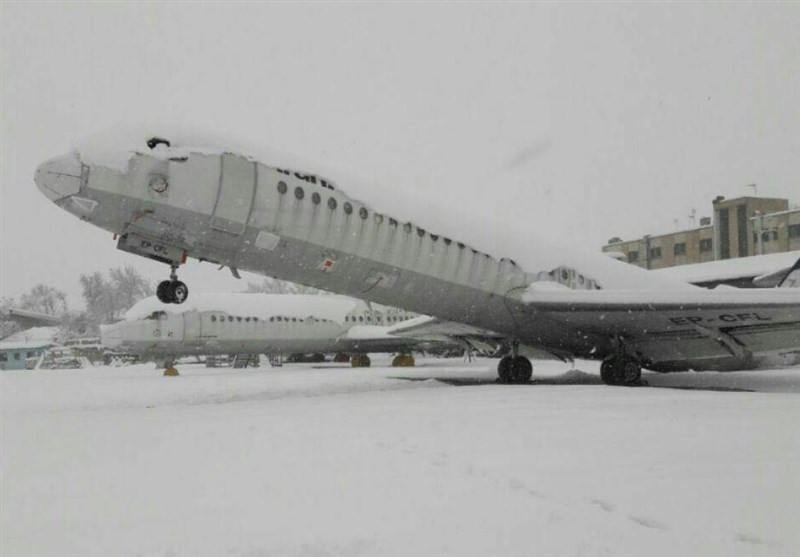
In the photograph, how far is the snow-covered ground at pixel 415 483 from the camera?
11.4 feet

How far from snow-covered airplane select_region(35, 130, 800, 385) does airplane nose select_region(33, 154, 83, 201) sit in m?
0.02

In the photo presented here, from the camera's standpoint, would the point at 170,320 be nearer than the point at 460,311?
No

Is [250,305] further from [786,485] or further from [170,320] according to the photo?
[786,485]

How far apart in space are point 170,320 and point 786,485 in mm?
26406

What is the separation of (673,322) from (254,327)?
20.1 meters

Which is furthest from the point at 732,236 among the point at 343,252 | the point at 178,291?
the point at 178,291

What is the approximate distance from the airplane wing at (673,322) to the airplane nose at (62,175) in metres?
9.33

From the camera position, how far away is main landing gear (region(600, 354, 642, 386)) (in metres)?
14.9

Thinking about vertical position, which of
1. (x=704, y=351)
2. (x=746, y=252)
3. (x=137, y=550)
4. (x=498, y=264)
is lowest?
(x=137, y=550)

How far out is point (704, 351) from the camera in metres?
15.4

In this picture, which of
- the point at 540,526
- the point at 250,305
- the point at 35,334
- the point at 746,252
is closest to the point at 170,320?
the point at 250,305

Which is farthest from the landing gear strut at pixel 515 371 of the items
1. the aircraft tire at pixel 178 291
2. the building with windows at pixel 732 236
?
the building with windows at pixel 732 236

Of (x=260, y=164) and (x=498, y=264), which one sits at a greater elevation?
(x=260, y=164)

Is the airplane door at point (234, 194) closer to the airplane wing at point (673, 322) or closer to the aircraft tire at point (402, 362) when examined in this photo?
the airplane wing at point (673, 322)
